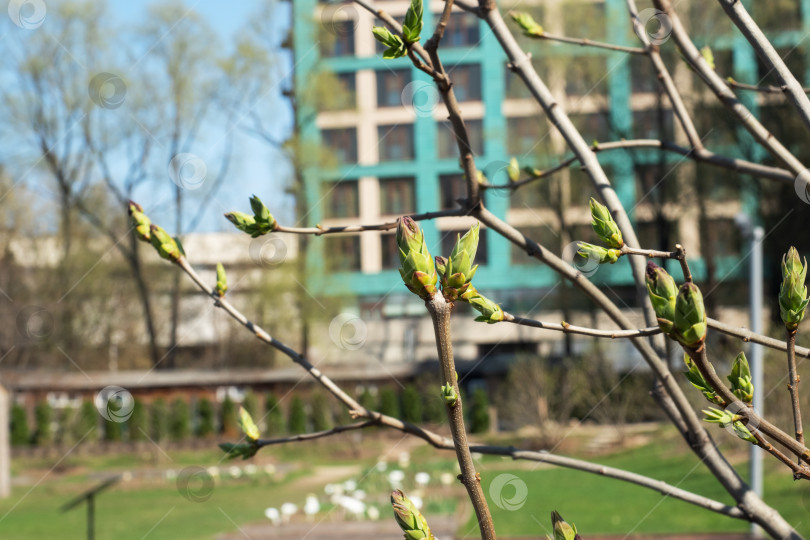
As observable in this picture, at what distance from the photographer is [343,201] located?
2378 cm

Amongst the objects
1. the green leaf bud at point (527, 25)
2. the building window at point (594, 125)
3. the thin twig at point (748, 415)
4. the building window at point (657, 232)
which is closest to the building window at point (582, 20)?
the building window at point (594, 125)

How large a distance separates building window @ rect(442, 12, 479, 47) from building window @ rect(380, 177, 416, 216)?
412 centimetres

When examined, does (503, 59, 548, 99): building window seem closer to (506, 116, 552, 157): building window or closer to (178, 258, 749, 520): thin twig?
(506, 116, 552, 157): building window

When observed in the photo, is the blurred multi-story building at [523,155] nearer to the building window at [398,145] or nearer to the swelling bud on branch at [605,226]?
the building window at [398,145]

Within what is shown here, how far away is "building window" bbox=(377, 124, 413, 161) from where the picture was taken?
2486 cm

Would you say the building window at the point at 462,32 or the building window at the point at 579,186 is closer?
the building window at the point at 579,186

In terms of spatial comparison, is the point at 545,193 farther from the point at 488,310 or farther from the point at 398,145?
the point at 488,310

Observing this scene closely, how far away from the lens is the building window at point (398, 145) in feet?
81.6

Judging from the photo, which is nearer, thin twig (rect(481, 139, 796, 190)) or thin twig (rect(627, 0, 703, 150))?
thin twig (rect(481, 139, 796, 190))

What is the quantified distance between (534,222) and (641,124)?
11.5ft

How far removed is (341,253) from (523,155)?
5779 mm

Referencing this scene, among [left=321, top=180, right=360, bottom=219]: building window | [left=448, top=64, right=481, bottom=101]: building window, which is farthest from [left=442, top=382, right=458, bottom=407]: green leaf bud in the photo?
[left=448, top=64, right=481, bottom=101]: building window

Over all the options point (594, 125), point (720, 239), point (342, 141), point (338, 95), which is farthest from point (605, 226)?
point (342, 141)

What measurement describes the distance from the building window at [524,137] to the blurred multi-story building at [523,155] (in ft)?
0.12
